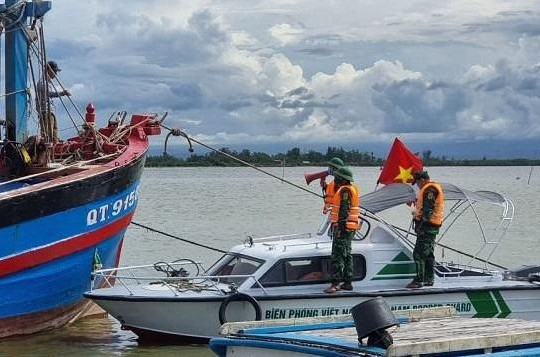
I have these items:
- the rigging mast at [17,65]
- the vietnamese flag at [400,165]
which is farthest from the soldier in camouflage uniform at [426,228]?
the rigging mast at [17,65]

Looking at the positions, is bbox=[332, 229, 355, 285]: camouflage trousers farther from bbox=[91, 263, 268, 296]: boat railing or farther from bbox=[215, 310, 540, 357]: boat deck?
bbox=[215, 310, 540, 357]: boat deck

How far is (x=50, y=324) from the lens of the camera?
14.2m

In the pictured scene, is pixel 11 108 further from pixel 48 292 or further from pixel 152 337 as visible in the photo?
pixel 152 337

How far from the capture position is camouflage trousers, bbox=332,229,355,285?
1298cm

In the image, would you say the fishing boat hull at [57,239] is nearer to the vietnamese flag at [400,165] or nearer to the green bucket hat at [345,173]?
the green bucket hat at [345,173]

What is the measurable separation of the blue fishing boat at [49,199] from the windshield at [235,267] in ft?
6.97

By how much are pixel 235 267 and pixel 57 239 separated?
2531 millimetres

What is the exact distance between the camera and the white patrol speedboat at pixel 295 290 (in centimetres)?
1281

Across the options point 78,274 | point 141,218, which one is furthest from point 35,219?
point 141,218

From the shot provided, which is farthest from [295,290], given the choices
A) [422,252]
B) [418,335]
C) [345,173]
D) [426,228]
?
[418,335]

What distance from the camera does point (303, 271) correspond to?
13305mm

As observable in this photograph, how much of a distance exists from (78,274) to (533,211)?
35.0 meters

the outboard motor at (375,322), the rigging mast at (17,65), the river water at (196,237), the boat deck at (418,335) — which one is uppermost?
the rigging mast at (17,65)

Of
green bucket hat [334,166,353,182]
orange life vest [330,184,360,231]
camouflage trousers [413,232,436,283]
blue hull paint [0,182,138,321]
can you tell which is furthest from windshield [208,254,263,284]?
camouflage trousers [413,232,436,283]
